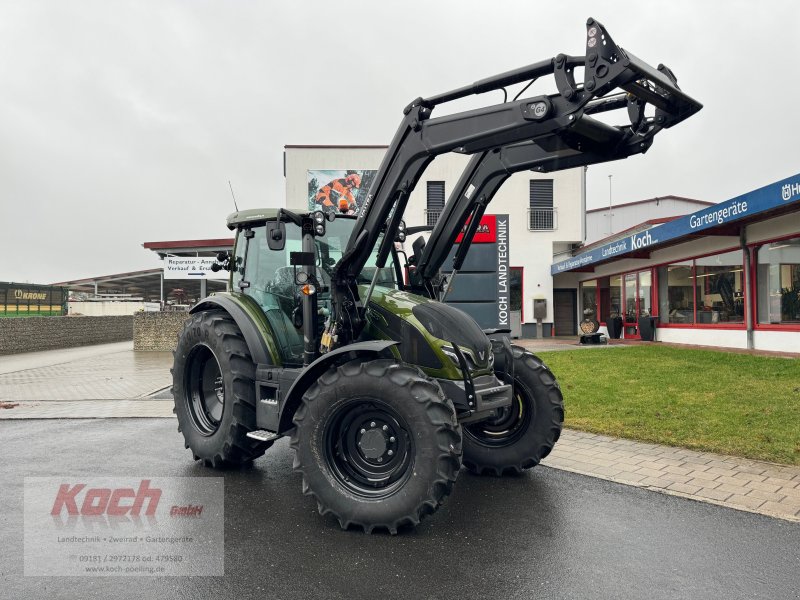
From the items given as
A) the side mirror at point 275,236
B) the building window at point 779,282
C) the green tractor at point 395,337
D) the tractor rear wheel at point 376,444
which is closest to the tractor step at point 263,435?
the green tractor at point 395,337

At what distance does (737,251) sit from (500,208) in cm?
1279

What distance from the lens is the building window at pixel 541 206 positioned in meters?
26.7

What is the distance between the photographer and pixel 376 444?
3898 mm

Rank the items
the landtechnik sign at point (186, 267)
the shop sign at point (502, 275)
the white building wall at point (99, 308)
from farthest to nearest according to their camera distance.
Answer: the white building wall at point (99, 308) < the landtechnik sign at point (186, 267) < the shop sign at point (502, 275)

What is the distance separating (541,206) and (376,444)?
24553 mm

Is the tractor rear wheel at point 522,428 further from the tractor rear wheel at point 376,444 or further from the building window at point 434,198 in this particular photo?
the building window at point 434,198

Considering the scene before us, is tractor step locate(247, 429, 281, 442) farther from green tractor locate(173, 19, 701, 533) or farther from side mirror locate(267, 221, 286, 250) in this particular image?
side mirror locate(267, 221, 286, 250)

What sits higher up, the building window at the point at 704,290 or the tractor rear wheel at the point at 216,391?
the building window at the point at 704,290

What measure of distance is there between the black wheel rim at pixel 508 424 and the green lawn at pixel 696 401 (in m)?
1.87

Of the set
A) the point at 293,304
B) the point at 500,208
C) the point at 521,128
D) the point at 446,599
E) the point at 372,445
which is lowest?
the point at 446,599

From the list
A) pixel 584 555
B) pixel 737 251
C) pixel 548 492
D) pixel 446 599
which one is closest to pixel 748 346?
pixel 737 251

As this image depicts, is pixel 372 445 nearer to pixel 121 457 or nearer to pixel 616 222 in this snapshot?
pixel 121 457

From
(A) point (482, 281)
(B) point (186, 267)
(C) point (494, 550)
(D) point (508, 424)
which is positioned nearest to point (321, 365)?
(C) point (494, 550)

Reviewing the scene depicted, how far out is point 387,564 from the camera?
10.8ft
